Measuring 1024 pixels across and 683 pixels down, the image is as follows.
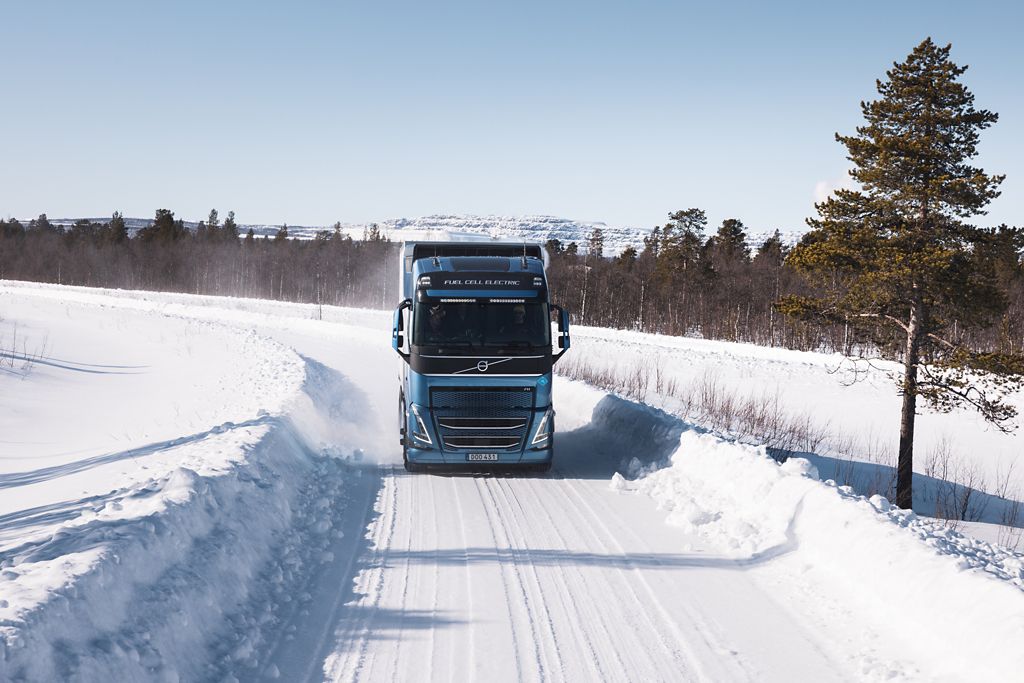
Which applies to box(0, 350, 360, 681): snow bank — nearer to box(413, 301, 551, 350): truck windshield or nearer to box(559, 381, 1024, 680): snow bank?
box(413, 301, 551, 350): truck windshield

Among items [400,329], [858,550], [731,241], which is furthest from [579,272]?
[858,550]

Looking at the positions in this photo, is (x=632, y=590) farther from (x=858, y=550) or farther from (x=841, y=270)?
(x=841, y=270)

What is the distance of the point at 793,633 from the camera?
5.54 meters

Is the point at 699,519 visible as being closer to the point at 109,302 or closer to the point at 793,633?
A: the point at 793,633

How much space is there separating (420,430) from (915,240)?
46.0ft

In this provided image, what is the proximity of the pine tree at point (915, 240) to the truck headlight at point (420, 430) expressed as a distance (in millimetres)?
11804

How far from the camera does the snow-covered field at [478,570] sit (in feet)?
15.6

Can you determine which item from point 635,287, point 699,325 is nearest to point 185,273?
point 635,287

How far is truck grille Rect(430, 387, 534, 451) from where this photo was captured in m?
10.6

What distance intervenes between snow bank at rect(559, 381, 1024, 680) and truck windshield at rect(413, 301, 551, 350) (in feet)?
8.72

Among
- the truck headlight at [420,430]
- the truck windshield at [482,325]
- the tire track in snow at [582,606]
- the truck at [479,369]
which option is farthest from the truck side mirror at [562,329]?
the tire track in snow at [582,606]

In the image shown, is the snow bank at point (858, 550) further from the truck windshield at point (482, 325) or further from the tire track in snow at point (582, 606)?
the truck windshield at point (482, 325)

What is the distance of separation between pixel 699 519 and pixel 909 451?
10.9 meters

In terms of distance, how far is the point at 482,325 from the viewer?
1102 cm
